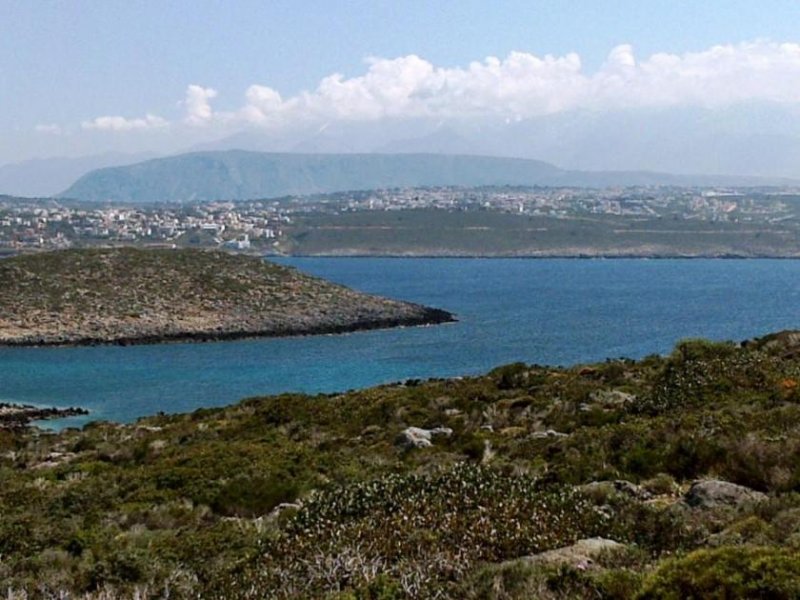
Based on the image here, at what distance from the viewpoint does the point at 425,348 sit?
66062 millimetres

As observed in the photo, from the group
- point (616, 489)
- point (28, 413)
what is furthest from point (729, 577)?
point (28, 413)

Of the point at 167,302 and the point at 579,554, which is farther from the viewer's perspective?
the point at 167,302

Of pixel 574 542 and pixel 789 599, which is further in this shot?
pixel 574 542

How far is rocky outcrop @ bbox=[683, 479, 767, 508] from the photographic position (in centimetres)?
978

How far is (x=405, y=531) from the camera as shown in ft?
27.2

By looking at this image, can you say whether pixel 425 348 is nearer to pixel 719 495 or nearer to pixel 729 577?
pixel 719 495

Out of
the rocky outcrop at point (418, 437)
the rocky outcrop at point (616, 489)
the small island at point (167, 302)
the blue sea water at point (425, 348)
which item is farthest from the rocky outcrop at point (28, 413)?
the rocky outcrop at point (616, 489)

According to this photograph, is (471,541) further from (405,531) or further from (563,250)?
(563,250)

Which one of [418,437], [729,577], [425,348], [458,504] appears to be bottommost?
[425,348]

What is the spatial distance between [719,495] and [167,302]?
74200 millimetres

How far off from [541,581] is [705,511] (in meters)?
3.51

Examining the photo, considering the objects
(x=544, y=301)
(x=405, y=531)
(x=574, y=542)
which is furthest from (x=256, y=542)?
(x=544, y=301)

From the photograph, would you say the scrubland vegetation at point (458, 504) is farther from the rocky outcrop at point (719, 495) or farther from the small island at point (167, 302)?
the small island at point (167, 302)

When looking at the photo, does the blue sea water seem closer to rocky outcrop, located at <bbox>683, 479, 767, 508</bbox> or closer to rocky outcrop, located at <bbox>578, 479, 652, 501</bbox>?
rocky outcrop, located at <bbox>578, 479, 652, 501</bbox>
